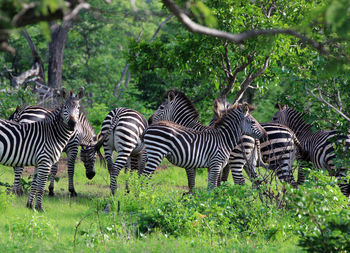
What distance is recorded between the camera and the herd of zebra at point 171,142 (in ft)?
30.5

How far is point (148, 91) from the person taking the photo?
23.6 m

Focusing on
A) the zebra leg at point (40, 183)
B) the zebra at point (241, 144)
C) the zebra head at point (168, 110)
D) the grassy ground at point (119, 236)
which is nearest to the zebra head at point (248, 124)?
the zebra at point (241, 144)

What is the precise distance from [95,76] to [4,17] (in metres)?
29.1

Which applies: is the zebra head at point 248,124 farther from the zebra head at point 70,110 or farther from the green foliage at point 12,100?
the green foliage at point 12,100

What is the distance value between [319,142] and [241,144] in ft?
6.38

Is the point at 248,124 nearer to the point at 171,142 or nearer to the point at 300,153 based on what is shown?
the point at 300,153

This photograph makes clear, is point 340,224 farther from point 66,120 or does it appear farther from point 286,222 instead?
point 66,120

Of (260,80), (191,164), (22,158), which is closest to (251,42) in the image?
(260,80)

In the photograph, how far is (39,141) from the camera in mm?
9367

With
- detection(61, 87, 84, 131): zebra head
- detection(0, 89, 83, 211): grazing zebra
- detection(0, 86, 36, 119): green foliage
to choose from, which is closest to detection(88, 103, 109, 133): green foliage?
detection(0, 86, 36, 119): green foliage

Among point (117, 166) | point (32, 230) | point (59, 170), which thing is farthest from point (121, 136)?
point (59, 170)

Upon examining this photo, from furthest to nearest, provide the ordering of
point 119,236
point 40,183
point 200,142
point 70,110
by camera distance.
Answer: point 200,142
point 70,110
point 40,183
point 119,236

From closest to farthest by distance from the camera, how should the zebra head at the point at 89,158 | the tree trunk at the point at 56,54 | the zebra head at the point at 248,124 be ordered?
1. the zebra head at the point at 248,124
2. the zebra head at the point at 89,158
3. the tree trunk at the point at 56,54

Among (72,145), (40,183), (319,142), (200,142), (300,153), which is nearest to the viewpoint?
(40,183)
